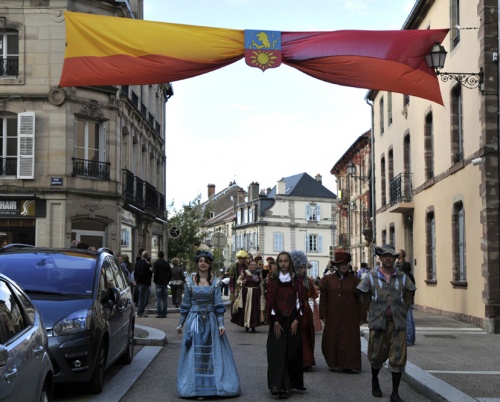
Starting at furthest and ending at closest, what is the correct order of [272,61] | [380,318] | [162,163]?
[162,163] < [272,61] < [380,318]

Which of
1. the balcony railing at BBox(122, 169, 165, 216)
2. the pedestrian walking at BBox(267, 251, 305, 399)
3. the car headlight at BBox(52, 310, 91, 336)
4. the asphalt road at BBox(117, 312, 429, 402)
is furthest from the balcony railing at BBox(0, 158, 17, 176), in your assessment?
the car headlight at BBox(52, 310, 91, 336)

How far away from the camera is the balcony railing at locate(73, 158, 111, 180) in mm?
28047

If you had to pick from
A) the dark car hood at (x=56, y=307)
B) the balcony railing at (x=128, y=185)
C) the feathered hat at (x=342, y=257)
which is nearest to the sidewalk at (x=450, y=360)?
the feathered hat at (x=342, y=257)

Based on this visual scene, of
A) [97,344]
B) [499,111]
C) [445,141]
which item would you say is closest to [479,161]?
[499,111]

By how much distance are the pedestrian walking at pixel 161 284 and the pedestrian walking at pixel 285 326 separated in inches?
489

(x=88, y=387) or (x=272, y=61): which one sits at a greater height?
(x=272, y=61)

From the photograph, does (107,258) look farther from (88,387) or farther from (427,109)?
(427,109)

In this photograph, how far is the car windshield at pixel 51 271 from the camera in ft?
32.1

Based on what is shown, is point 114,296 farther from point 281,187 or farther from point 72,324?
point 281,187

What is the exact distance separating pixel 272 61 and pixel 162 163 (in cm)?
3320

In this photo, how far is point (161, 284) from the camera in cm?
2230

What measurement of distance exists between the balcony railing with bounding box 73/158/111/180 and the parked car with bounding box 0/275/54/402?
21.7 metres

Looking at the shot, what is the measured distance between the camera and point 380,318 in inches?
363

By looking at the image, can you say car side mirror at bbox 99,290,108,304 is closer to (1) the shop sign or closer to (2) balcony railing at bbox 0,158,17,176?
(1) the shop sign
